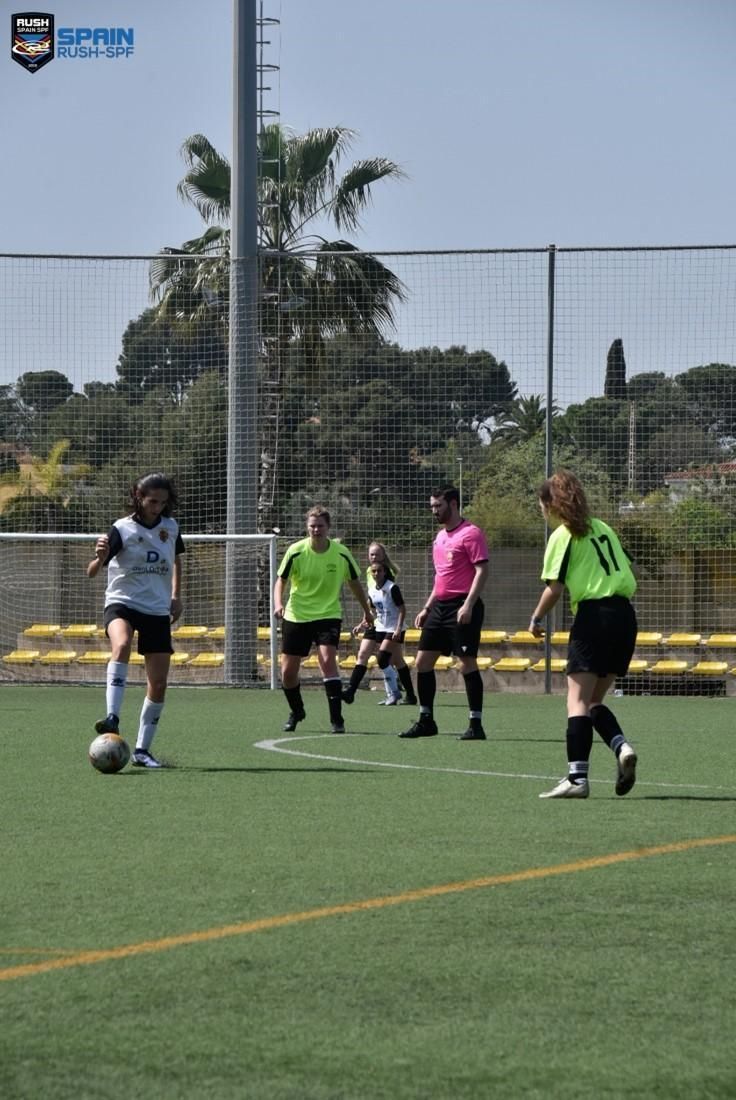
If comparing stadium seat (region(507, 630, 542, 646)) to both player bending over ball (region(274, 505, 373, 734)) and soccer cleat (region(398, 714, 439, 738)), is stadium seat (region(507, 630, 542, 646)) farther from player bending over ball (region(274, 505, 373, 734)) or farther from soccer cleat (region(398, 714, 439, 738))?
soccer cleat (region(398, 714, 439, 738))

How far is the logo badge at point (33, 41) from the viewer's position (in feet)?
90.8

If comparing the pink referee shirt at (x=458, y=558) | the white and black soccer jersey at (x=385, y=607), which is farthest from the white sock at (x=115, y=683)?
the white and black soccer jersey at (x=385, y=607)

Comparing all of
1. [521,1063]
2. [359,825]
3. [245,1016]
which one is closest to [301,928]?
[245,1016]

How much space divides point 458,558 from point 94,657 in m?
10.8

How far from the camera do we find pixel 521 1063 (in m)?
3.97

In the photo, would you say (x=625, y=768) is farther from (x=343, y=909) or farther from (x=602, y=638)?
(x=343, y=909)

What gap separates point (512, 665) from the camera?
24625 mm

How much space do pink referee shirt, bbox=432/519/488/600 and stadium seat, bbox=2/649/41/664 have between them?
11.0 m

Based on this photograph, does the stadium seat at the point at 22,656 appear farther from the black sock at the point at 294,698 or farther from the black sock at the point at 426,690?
the black sock at the point at 426,690

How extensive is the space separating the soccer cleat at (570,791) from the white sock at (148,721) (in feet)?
9.77

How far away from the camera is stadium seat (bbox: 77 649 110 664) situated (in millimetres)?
23766

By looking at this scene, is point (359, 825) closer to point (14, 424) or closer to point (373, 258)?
point (373, 258)

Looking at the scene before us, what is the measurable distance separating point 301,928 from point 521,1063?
1661 millimetres

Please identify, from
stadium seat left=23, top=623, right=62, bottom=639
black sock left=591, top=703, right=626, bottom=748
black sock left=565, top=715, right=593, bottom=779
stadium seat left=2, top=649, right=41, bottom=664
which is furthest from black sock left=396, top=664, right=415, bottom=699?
black sock left=565, top=715, right=593, bottom=779
